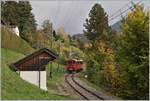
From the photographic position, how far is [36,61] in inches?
1251

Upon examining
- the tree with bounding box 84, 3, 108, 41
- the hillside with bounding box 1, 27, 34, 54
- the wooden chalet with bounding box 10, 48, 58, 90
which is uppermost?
the tree with bounding box 84, 3, 108, 41

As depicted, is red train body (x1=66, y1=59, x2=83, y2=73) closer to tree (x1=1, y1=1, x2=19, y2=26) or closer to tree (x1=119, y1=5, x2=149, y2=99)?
tree (x1=1, y1=1, x2=19, y2=26)

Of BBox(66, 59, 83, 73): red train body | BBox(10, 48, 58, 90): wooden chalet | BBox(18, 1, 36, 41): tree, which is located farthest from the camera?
BBox(18, 1, 36, 41): tree

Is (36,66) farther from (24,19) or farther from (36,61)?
(24,19)

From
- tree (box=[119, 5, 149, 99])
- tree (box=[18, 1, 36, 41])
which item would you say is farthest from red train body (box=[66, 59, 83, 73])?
tree (box=[119, 5, 149, 99])

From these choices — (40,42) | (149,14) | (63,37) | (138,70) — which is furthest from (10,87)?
(63,37)

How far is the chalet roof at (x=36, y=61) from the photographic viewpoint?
1239 inches

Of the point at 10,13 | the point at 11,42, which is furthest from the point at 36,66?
the point at 10,13

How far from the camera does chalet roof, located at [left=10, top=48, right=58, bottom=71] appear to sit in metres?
31.5

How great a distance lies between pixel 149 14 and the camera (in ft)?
85.4

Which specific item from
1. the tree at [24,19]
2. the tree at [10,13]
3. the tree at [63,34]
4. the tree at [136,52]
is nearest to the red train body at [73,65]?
the tree at [10,13]

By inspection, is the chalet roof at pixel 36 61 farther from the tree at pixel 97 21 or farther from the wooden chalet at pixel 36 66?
the tree at pixel 97 21

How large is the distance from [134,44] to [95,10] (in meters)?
55.2

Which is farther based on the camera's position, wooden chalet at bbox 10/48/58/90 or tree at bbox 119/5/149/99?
wooden chalet at bbox 10/48/58/90
